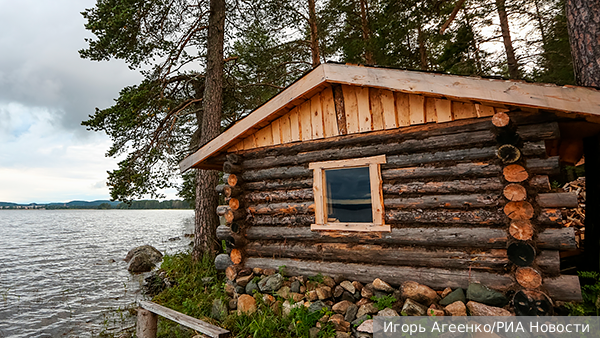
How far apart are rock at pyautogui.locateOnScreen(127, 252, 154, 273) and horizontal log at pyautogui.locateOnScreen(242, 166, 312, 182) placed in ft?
28.9

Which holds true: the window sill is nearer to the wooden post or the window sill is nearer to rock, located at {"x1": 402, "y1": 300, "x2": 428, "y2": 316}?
rock, located at {"x1": 402, "y1": 300, "x2": 428, "y2": 316}

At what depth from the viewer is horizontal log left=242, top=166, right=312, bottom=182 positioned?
218 inches

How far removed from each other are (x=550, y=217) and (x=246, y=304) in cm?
477

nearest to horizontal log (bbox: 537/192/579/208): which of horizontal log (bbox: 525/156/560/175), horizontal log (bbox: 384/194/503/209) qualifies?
horizontal log (bbox: 525/156/560/175)

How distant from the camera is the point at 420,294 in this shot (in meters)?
4.11

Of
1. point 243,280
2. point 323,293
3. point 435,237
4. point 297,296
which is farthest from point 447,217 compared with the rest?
point 243,280

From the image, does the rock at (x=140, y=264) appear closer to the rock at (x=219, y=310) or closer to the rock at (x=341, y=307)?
the rock at (x=219, y=310)

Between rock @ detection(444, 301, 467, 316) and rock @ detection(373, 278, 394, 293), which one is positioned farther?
rock @ detection(373, 278, 394, 293)

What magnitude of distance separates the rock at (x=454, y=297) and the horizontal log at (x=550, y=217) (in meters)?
1.40

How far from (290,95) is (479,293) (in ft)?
13.8

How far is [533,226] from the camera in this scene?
3.78 metres

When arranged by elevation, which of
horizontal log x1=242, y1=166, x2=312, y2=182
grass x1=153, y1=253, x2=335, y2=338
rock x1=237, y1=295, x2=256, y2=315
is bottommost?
grass x1=153, y1=253, x2=335, y2=338

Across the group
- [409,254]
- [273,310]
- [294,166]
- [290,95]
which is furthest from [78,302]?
[409,254]

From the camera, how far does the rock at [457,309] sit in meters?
3.77
